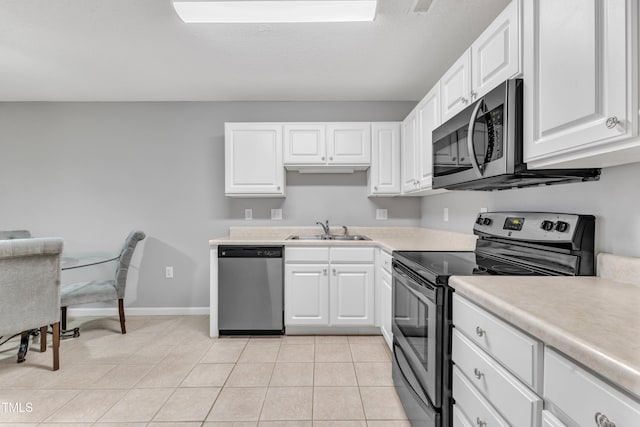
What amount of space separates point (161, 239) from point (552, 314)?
3.61m

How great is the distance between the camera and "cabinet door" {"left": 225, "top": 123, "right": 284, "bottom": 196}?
124 inches

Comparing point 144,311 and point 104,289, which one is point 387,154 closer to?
point 104,289

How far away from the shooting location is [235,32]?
7.06 ft

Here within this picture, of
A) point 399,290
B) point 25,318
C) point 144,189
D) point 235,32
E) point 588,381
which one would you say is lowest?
point 25,318

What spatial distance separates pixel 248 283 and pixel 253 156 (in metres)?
1.25

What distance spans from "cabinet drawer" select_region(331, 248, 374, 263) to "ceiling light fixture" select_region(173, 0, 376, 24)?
5.82ft

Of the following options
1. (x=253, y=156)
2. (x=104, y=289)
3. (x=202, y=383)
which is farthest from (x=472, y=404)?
(x=104, y=289)

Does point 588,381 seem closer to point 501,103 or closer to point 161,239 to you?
point 501,103

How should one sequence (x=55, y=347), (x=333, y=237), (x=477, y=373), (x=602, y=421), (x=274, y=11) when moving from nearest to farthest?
(x=602, y=421)
(x=477, y=373)
(x=274, y=11)
(x=55, y=347)
(x=333, y=237)

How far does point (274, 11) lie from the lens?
1.98m

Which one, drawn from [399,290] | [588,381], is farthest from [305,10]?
[588,381]

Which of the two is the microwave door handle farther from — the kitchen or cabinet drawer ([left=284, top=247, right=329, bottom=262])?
the kitchen

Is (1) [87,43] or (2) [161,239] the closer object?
(1) [87,43]

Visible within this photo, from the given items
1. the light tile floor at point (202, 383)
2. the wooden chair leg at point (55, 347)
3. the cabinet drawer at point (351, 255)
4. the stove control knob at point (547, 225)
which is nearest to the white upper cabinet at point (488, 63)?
the stove control knob at point (547, 225)
